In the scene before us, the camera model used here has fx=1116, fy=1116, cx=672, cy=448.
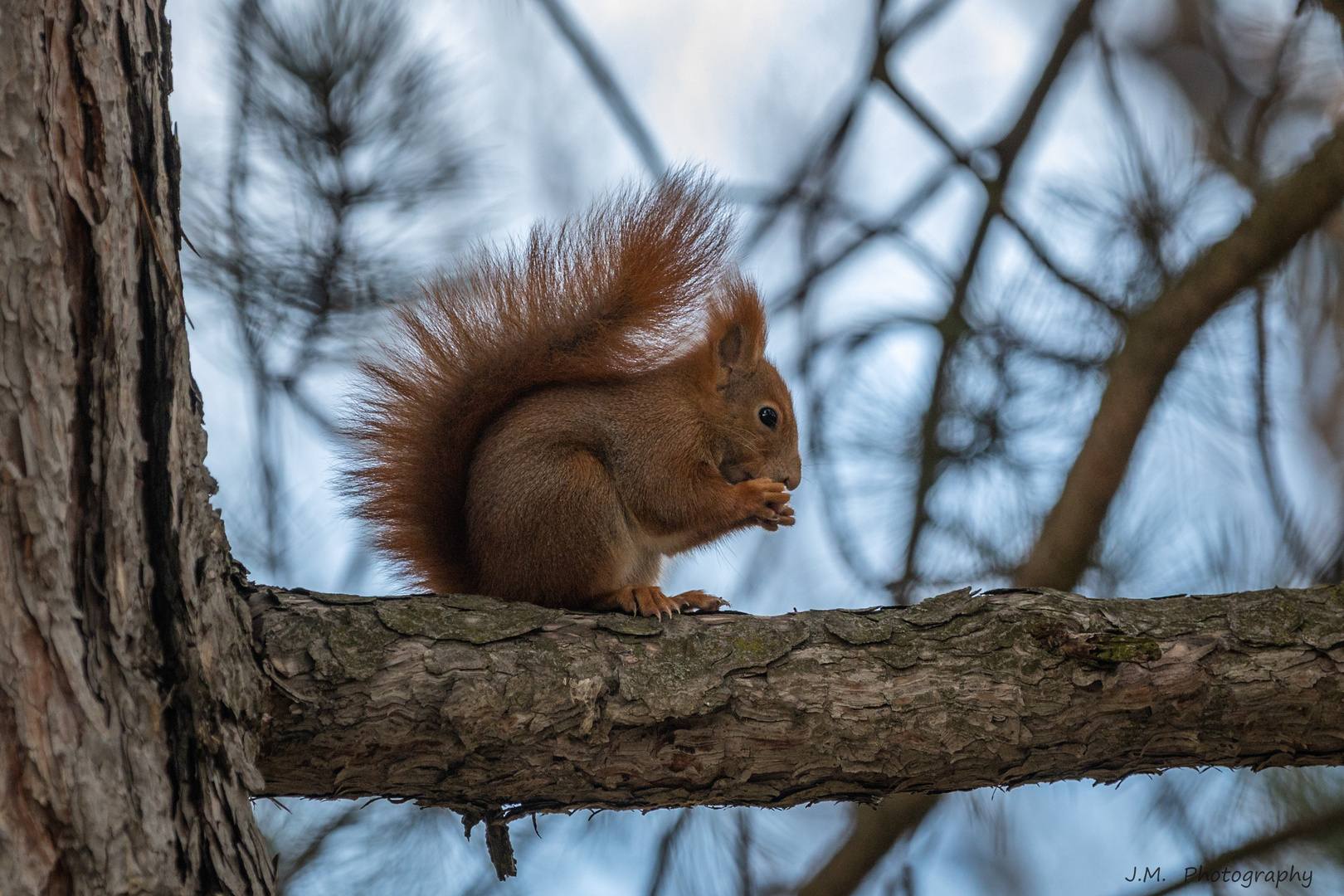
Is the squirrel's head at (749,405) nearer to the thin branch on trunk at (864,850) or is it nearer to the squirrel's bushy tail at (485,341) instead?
the squirrel's bushy tail at (485,341)

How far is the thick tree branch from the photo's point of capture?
5.80ft

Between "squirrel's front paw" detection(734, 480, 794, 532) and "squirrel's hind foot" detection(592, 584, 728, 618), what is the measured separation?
20 cm

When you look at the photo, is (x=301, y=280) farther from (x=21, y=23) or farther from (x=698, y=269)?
(x=21, y=23)

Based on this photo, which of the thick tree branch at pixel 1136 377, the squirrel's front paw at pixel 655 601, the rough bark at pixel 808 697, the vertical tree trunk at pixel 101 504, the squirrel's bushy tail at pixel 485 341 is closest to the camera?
the vertical tree trunk at pixel 101 504

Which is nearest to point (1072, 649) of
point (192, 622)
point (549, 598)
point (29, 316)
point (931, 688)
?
point (931, 688)

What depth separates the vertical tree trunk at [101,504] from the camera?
0.86 m

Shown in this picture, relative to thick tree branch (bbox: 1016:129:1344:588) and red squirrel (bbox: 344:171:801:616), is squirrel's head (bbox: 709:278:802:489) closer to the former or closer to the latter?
red squirrel (bbox: 344:171:801:616)

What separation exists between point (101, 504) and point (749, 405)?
1.19 metres

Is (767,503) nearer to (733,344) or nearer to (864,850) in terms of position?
(733,344)

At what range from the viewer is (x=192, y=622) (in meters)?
1.01

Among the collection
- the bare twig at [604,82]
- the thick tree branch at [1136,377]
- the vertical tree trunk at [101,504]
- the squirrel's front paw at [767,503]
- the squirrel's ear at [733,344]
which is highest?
the bare twig at [604,82]

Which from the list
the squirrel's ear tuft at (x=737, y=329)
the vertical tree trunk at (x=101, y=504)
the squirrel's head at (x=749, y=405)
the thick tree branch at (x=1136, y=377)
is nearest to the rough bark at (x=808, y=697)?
the vertical tree trunk at (x=101, y=504)

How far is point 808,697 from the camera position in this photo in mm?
1271

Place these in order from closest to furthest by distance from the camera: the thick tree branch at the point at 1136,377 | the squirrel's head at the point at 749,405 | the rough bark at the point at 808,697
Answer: the rough bark at the point at 808,697
the thick tree branch at the point at 1136,377
the squirrel's head at the point at 749,405
